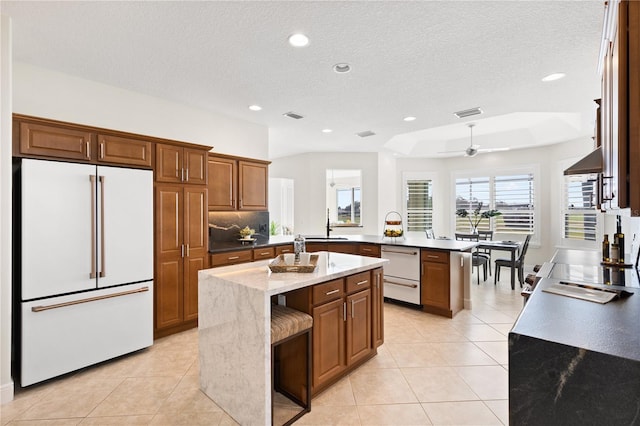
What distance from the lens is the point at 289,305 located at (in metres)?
2.30

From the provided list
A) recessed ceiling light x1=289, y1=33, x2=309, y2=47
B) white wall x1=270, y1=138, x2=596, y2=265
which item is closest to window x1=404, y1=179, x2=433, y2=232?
white wall x1=270, y1=138, x2=596, y2=265

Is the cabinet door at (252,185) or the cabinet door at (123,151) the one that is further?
the cabinet door at (252,185)

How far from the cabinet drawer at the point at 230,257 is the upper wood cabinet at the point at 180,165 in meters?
0.91

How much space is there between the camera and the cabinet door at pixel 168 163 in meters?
3.24

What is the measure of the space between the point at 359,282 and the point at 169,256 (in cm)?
211

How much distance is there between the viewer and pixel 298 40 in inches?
94.2

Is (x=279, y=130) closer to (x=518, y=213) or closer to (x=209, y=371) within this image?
(x=209, y=371)

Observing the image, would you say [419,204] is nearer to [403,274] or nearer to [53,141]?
[403,274]

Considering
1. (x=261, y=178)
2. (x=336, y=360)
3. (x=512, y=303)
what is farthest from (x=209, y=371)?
(x=512, y=303)

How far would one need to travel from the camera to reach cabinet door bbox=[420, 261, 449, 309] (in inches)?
153

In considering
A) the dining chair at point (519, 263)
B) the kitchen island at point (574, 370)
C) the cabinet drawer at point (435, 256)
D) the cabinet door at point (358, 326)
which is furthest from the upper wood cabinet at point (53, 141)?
the dining chair at point (519, 263)

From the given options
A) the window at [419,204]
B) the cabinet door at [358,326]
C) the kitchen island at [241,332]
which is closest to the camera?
the kitchen island at [241,332]

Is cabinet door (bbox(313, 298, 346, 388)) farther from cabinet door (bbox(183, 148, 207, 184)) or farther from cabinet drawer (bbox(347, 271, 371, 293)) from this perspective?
cabinet door (bbox(183, 148, 207, 184))

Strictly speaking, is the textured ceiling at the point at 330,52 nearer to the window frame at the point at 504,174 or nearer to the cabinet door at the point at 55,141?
the cabinet door at the point at 55,141
